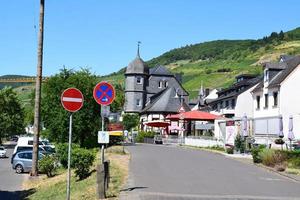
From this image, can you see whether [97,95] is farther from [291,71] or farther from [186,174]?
[291,71]

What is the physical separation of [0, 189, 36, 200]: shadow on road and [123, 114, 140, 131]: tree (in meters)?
78.5

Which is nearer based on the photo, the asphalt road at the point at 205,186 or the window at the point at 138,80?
the asphalt road at the point at 205,186

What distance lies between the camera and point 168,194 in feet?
46.3

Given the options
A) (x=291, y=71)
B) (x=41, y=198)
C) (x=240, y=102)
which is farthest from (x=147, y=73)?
(x=41, y=198)

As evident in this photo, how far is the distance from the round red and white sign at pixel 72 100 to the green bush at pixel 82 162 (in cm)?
742

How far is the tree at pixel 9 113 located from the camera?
86688mm

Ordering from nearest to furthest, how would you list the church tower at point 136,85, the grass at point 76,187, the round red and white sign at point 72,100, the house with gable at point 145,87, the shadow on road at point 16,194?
the round red and white sign at point 72,100
the grass at point 76,187
the shadow on road at point 16,194
the house with gable at point 145,87
the church tower at point 136,85

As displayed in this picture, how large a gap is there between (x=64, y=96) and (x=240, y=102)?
52.0m

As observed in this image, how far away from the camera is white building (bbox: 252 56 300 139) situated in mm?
47553

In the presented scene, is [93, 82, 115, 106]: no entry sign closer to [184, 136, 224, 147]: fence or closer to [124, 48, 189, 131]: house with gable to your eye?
[184, 136, 224, 147]: fence

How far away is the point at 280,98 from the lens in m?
48.2

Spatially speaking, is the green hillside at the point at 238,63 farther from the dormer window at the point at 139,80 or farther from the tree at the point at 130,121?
the tree at the point at 130,121


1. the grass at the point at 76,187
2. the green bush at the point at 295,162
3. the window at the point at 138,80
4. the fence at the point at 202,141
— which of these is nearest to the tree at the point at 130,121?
the window at the point at 138,80

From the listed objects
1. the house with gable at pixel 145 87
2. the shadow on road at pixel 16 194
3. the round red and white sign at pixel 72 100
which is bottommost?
the shadow on road at pixel 16 194
